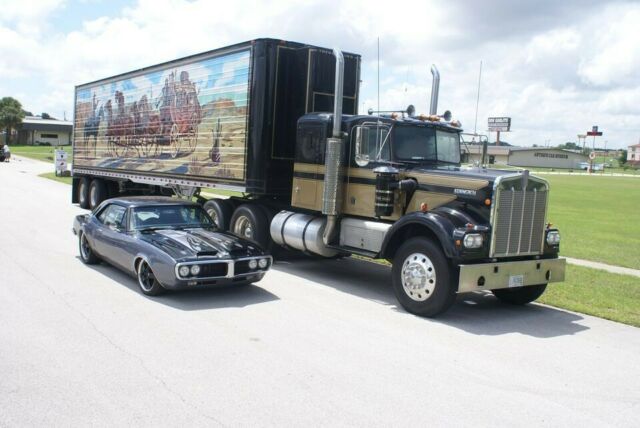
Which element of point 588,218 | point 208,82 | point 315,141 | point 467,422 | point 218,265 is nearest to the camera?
point 467,422

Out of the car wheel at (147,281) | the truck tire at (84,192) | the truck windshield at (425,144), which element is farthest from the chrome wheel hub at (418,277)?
the truck tire at (84,192)

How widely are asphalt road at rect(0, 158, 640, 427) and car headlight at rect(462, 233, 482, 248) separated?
1.01 meters

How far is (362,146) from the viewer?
950 cm

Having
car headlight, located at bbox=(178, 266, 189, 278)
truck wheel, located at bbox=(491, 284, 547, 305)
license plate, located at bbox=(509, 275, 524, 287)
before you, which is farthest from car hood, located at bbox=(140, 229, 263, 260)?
truck wheel, located at bbox=(491, 284, 547, 305)

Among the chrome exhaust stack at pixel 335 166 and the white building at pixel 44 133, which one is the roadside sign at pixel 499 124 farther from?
the white building at pixel 44 133

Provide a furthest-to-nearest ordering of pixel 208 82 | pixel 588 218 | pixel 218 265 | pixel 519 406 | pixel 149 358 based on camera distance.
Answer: pixel 588 218
pixel 208 82
pixel 218 265
pixel 149 358
pixel 519 406

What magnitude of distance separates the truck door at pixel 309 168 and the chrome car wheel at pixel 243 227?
47.1 inches

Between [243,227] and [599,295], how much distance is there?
21.4 ft

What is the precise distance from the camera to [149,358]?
5594 millimetres

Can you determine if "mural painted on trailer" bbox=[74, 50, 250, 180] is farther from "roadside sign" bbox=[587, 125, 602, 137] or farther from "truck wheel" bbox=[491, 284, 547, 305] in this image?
"roadside sign" bbox=[587, 125, 602, 137]

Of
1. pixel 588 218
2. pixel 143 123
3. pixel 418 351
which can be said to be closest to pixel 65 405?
pixel 418 351

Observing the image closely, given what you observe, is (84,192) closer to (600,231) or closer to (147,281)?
(147,281)

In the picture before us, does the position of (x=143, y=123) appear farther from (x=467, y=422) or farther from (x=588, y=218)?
(x=588, y=218)

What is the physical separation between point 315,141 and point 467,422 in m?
6.77
